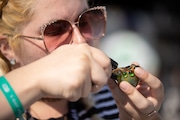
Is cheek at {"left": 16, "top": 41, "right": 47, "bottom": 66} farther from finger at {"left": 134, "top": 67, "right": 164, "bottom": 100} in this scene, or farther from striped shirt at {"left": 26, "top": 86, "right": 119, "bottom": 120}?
finger at {"left": 134, "top": 67, "right": 164, "bottom": 100}

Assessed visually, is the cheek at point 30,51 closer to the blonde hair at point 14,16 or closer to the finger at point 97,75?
the blonde hair at point 14,16

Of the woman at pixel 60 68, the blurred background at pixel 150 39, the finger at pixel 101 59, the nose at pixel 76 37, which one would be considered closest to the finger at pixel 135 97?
the woman at pixel 60 68

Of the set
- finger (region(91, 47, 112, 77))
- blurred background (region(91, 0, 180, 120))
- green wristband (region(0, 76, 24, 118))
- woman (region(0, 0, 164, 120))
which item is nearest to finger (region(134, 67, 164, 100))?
woman (region(0, 0, 164, 120))

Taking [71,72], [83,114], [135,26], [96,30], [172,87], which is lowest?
[172,87]

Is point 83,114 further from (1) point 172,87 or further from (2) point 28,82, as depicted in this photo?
(1) point 172,87

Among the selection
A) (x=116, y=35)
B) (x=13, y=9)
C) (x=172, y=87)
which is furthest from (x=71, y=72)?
(x=116, y=35)

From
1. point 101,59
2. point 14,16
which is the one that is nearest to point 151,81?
point 101,59

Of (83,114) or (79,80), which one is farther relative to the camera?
(83,114)
